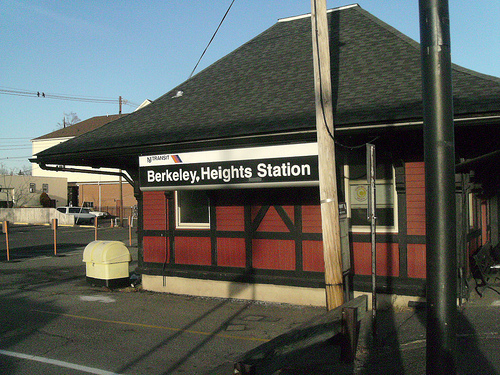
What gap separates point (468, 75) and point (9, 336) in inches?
339

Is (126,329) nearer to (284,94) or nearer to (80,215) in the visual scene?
(284,94)

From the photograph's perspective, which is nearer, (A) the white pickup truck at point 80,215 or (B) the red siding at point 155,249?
(B) the red siding at point 155,249

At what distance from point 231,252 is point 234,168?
2.43 meters

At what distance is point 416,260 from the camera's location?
8.25 m

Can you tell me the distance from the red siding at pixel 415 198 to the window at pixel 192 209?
14.0ft

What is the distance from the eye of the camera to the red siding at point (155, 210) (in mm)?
11055

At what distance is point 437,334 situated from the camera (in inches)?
143

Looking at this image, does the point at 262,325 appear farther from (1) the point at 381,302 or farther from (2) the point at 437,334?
(2) the point at 437,334

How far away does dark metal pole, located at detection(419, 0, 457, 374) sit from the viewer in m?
3.61

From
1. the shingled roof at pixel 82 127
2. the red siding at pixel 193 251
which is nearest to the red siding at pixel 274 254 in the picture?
the red siding at pixel 193 251

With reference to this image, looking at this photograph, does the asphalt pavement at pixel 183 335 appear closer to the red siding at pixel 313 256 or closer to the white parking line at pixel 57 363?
the white parking line at pixel 57 363

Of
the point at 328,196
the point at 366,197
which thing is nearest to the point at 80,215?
the point at 366,197

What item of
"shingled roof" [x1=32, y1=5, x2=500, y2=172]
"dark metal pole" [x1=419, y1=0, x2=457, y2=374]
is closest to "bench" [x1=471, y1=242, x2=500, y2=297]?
"shingled roof" [x1=32, y1=5, x2=500, y2=172]

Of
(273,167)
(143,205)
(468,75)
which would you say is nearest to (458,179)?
(468,75)
